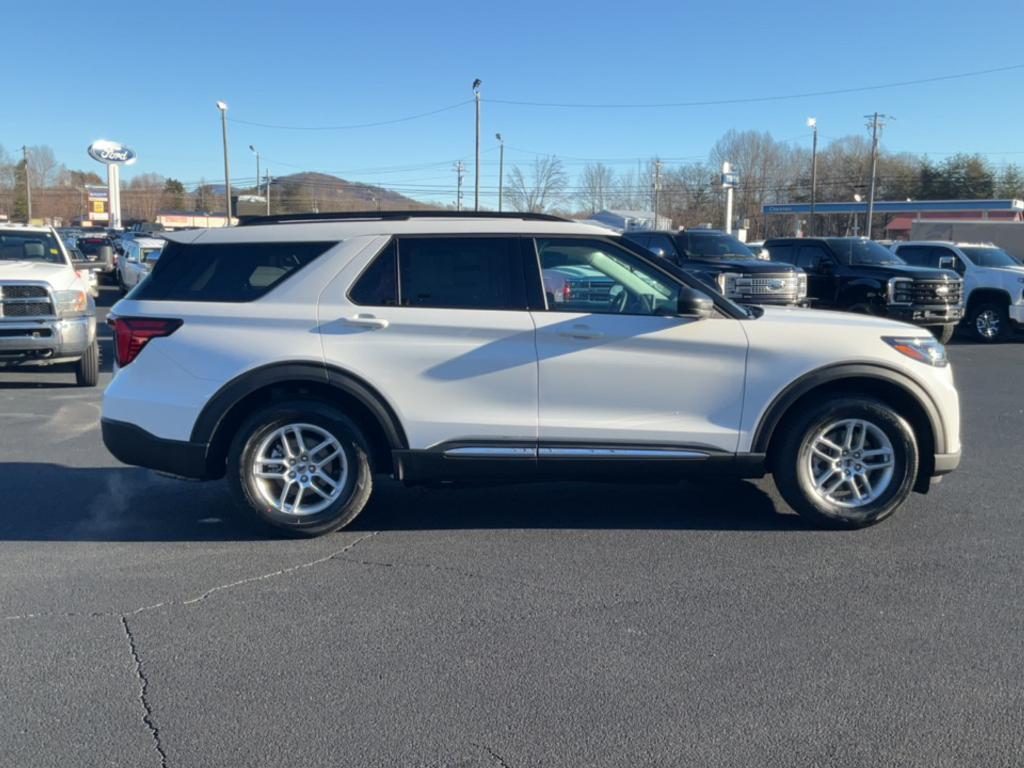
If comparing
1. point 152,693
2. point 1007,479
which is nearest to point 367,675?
point 152,693

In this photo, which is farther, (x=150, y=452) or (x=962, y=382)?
(x=962, y=382)

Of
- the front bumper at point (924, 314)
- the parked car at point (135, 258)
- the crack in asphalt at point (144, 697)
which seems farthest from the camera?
the parked car at point (135, 258)

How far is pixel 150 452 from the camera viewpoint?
18.4ft

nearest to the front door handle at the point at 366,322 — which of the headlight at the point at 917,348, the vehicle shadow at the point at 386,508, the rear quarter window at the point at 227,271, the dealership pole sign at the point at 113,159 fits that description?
the rear quarter window at the point at 227,271

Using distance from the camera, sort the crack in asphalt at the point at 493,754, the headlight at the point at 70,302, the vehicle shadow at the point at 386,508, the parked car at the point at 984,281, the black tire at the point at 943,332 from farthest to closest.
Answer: the parked car at the point at 984,281 → the black tire at the point at 943,332 → the headlight at the point at 70,302 → the vehicle shadow at the point at 386,508 → the crack in asphalt at the point at 493,754

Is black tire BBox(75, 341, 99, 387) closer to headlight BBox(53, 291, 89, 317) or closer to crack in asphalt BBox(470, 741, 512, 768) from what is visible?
headlight BBox(53, 291, 89, 317)

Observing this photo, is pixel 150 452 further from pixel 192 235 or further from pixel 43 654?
pixel 43 654

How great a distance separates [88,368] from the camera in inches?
459

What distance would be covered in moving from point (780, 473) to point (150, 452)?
3738 millimetres

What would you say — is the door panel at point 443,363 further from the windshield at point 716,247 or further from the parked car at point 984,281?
the parked car at point 984,281

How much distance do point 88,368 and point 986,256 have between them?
16.7 metres

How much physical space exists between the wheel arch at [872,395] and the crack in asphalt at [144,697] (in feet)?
11.5

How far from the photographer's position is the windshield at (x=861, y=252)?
17.5m

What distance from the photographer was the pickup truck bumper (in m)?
10.9
